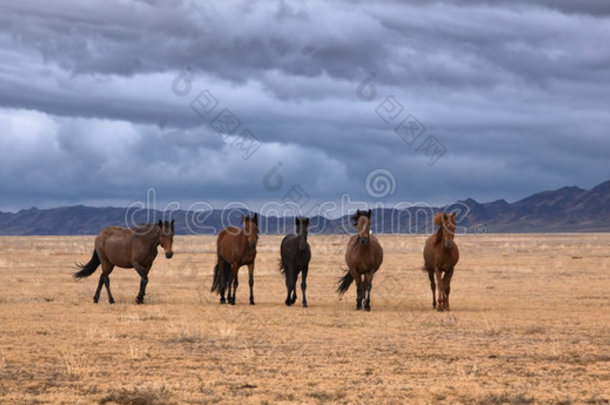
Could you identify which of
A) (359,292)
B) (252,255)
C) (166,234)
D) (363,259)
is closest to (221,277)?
(252,255)

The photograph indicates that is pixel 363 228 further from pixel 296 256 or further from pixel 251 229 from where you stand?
pixel 251 229

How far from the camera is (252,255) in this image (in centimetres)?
2150

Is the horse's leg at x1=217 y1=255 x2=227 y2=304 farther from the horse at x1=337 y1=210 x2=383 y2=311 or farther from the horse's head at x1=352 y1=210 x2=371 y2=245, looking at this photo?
the horse's head at x1=352 y1=210 x2=371 y2=245

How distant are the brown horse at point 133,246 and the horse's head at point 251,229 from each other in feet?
6.82

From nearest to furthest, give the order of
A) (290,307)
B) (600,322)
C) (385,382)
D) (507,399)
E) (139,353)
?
(507,399) < (385,382) < (139,353) < (600,322) < (290,307)

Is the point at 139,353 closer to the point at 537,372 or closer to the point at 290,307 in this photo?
the point at 537,372

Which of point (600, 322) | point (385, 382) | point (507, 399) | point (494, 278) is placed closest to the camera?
point (507, 399)

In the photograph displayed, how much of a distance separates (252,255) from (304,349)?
8759mm

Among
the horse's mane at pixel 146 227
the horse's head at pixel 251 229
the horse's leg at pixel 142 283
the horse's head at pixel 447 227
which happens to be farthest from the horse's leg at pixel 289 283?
the horse's head at pixel 447 227

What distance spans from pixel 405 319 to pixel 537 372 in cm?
656

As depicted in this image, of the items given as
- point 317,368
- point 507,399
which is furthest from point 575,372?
point 317,368

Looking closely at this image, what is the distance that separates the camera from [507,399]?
9125mm

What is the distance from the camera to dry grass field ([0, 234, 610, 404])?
950 cm

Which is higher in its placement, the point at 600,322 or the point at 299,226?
the point at 299,226
